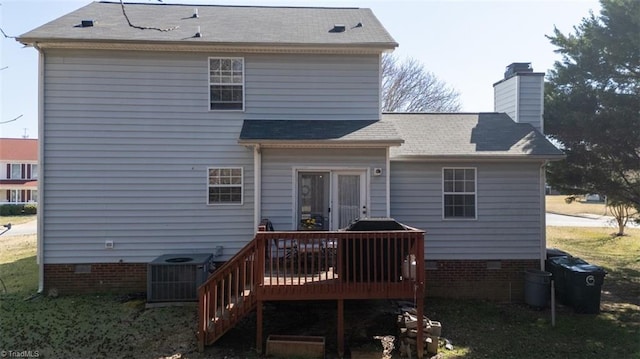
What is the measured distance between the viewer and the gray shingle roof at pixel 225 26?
28.6 feet

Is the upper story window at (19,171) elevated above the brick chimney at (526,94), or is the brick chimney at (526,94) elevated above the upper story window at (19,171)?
the brick chimney at (526,94)

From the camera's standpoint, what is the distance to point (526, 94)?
36.4 ft

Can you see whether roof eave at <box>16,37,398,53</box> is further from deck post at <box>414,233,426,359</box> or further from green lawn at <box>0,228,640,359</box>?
green lawn at <box>0,228,640,359</box>

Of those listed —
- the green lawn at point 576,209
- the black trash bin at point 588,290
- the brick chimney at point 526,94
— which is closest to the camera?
the black trash bin at point 588,290

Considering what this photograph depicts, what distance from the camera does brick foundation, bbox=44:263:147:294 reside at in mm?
8664

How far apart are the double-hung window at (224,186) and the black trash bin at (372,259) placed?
347cm

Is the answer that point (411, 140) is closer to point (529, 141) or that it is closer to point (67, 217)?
point (529, 141)

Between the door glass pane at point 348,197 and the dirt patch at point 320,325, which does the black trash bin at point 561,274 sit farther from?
the door glass pane at point 348,197

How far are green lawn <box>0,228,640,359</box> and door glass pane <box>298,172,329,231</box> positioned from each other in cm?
207

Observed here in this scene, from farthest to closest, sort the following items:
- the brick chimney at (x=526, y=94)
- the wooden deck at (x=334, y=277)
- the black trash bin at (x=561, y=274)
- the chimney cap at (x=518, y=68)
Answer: the chimney cap at (x=518, y=68)
the brick chimney at (x=526, y=94)
the black trash bin at (x=561, y=274)
the wooden deck at (x=334, y=277)

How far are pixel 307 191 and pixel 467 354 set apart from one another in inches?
178

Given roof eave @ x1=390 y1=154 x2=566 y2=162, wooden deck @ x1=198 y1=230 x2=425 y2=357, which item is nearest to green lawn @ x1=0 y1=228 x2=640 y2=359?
wooden deck @ x1=198 y1=230 x2=425 y2=357

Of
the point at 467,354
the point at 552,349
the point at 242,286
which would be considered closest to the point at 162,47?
the point at 242,286

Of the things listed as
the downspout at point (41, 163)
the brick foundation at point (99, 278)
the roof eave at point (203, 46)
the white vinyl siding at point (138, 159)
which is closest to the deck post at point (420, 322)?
the white vinyl siding at point (138, 159)
